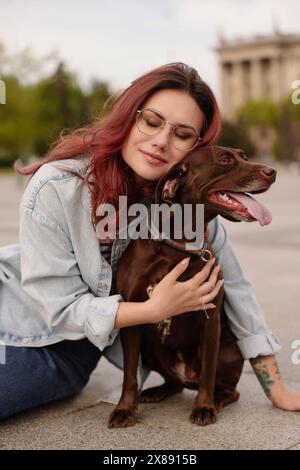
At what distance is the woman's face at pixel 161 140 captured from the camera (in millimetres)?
3092

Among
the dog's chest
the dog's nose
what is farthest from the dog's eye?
the dog's chest

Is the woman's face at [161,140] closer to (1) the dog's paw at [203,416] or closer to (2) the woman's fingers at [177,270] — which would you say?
(2) the woman's fingers at [177,270]

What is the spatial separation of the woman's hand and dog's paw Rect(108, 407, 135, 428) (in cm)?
41

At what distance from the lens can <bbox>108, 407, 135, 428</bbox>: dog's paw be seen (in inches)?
125

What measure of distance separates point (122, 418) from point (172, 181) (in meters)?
0.95

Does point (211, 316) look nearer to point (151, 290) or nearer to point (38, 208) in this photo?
point (151, 290)

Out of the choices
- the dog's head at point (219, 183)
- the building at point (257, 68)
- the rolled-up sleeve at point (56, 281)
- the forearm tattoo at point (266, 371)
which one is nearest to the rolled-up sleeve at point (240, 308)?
the forearm tattoo at point (266, 371)

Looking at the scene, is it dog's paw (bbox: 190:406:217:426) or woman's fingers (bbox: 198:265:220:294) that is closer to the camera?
woman's fingers (bbox: 198:265:220:294)

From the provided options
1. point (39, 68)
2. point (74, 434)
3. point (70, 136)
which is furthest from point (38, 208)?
point (39, 68)

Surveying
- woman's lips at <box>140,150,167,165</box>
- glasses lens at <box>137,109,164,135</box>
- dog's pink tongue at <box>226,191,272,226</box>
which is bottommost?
dog's pink tongue at <box>226,191,272,226</box>

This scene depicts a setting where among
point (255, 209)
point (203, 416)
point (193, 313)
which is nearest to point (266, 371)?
point (203, 416)

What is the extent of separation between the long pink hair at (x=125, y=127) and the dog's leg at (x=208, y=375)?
60 cm

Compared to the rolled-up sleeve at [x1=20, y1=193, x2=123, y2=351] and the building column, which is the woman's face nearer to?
the rolled-up sleeve at [x1=20, y1=193, x2=123, y2=351]

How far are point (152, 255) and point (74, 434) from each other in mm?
746
